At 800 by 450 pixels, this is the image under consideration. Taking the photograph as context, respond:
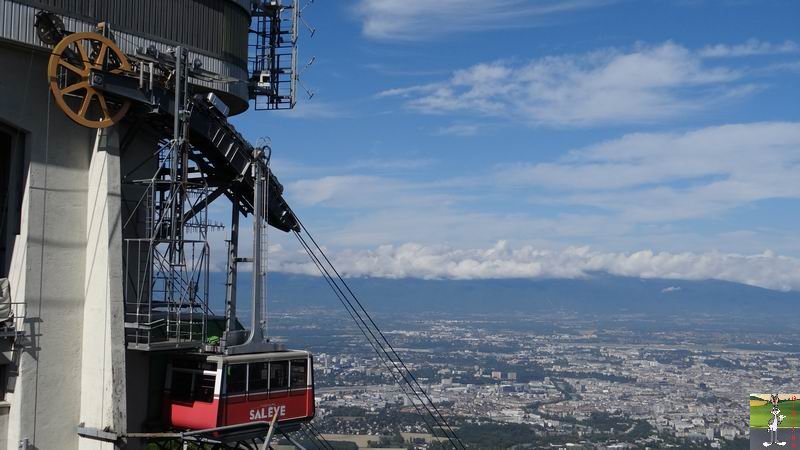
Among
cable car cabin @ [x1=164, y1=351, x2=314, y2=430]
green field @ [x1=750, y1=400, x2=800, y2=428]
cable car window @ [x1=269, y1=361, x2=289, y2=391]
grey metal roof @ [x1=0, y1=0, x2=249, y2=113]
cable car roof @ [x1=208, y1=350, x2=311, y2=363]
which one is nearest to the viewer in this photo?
grey metal roof @ [x1=0, y1=0, x2=249, y2=113]

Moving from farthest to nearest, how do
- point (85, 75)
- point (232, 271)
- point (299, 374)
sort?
point (232, 271) < point (299, 374) < point (85, 75)

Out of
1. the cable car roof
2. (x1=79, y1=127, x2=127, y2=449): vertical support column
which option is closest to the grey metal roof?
(x1=79, y1=127, x2=127, y2=449): vertical support column

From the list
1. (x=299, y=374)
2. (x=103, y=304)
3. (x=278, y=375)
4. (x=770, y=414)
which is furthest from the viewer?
→ (x=770, y=414)

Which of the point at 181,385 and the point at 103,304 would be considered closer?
the point at 103,304

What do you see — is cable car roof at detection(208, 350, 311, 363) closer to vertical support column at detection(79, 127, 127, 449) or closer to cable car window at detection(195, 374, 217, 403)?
cable car window at detection(195, 374, 217, 403)

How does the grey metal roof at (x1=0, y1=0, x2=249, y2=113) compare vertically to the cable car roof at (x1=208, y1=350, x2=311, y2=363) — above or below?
above

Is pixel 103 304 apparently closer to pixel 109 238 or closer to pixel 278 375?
pixel 109 238

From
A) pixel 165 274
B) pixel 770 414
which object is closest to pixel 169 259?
pixel 165 274

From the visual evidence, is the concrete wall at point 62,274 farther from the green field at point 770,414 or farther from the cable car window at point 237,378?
the green field at point 770,414
